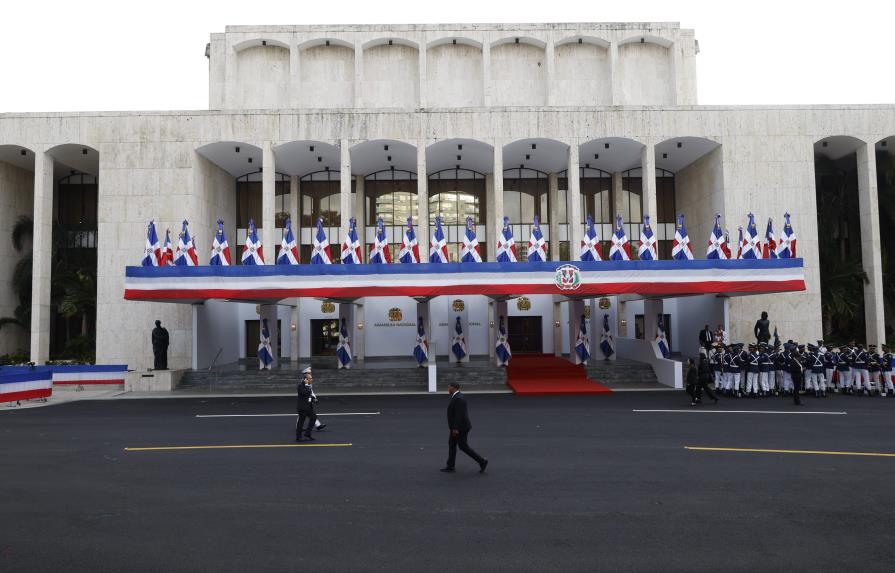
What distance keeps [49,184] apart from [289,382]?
52.4 feet

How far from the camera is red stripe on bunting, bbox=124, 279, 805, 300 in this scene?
24.3 m

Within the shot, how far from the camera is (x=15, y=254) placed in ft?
112

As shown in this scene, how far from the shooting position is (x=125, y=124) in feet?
99.1


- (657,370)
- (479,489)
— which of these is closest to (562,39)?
(657,370)

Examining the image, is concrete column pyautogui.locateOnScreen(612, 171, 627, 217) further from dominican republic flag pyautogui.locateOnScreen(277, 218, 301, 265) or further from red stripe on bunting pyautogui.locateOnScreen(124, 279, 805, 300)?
dominican republic flag pyautogui.locateOnScreen(277, 218, 301, 265)

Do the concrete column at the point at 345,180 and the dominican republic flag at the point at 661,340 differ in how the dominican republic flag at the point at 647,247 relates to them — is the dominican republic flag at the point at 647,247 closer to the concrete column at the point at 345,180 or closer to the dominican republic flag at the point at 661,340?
the dominican republic flag at the point at 661,340

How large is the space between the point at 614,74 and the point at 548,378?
19.6 meters

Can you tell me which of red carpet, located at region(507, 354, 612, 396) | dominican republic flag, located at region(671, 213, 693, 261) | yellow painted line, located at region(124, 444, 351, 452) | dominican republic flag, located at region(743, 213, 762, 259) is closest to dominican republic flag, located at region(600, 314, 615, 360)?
red carpet, located at region(507, 354, 612, 396)

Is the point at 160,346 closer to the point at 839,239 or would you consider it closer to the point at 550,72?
the point at 550,72

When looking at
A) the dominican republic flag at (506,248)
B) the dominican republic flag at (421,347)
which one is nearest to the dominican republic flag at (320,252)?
the dominican republic flag at (421,347)

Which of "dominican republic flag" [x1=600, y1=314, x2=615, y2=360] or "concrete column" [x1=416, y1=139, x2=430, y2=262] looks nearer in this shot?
"concrete column" [x1=416, y1=139, x2=430, y2=262]

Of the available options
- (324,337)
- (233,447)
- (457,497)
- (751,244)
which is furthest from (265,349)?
(751,244)

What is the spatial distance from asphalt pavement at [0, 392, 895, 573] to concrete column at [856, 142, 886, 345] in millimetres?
16176

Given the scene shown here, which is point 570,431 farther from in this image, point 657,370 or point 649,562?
point 657,370
